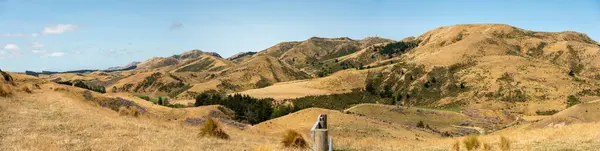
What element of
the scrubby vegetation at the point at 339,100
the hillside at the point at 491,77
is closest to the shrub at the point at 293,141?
the hillside at the point at 491,77

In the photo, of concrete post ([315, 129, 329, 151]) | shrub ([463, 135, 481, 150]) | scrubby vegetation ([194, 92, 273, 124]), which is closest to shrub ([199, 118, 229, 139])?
concrete post ([315, 129, 329, 151])

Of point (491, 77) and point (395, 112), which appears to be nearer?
point (395, 112)

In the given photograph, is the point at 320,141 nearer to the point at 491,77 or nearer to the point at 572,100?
the point at 572,100

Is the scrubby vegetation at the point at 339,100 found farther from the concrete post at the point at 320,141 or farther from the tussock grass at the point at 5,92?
the concrete post at the point at 320,141

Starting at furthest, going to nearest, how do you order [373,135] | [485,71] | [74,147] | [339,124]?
1. [485,71]
2. [339,124]
3. [373,135]
4. [74,147]

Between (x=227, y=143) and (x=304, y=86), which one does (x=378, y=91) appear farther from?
(x=227, y=143)

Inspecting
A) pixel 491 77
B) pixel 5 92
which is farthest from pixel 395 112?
pixel 5 92

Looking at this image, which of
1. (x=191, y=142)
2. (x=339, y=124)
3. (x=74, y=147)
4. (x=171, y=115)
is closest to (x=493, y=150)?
(x=191, y=142)

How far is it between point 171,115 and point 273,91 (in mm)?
118561

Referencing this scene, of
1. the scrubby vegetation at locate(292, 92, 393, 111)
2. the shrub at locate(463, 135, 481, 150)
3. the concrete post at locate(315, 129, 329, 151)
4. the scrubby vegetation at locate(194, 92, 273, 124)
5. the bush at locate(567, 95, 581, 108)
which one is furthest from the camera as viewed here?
the scrubby vegetation at locate(292, 92, 393, 111)

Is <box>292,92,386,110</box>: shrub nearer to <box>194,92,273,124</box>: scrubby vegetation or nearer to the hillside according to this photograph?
the hillside

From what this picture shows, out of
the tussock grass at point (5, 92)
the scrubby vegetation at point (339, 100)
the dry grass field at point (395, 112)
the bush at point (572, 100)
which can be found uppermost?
the tussock grass at point (5, 92)

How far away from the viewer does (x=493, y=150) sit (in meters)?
17.4

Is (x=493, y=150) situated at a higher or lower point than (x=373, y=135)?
higher
